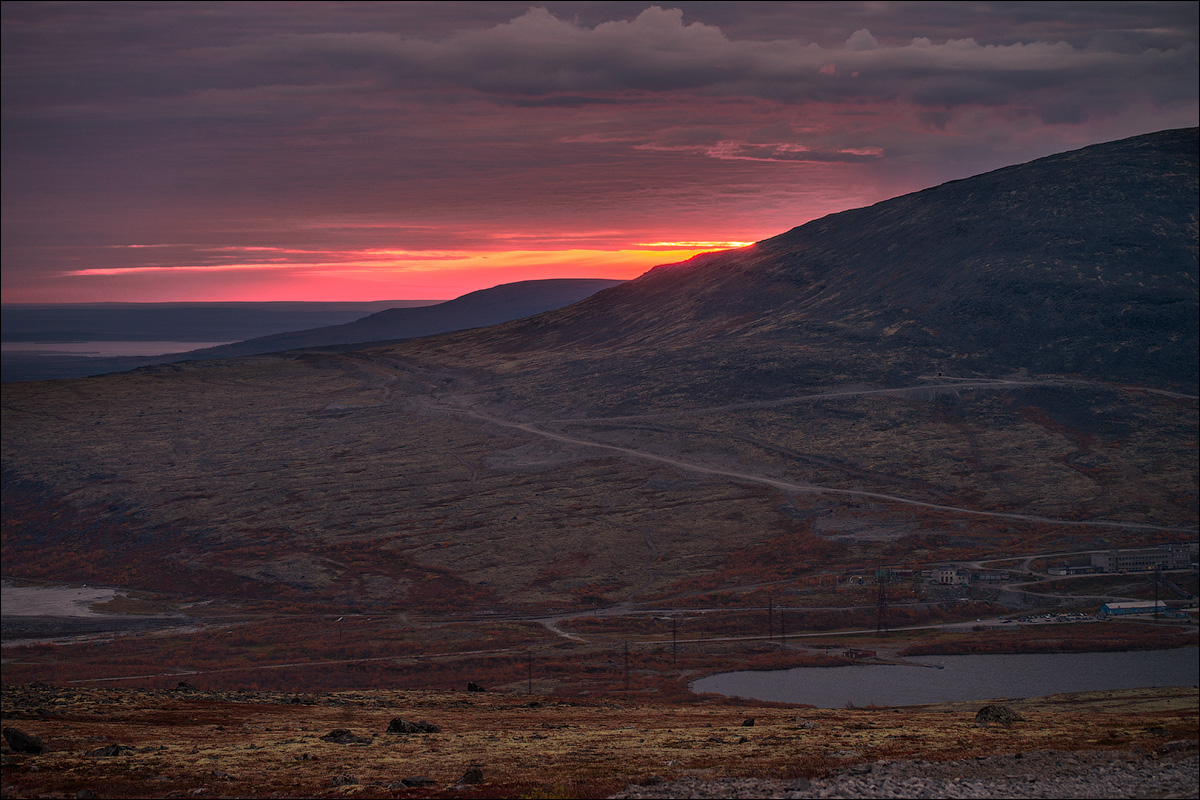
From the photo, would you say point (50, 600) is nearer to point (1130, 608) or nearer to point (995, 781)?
point (995, 781)

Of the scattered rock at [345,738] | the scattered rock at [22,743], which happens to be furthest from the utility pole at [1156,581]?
the scattered rock at [22,743]

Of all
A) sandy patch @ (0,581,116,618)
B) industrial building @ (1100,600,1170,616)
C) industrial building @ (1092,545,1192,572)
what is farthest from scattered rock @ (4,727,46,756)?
industrial building @ (1092,545,1192,572)

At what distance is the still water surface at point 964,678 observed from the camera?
279 feet

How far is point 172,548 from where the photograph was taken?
509ft

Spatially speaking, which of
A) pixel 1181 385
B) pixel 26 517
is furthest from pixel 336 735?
pixel 1181 385

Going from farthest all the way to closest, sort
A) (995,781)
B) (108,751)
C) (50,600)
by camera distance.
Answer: (50,600) → (108,751) → (995,781)

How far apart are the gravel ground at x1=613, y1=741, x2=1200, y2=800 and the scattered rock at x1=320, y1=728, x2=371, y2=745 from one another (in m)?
16.4

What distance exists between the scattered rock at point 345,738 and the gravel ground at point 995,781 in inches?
644

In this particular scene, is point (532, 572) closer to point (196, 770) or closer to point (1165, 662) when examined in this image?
point (1165, 662)

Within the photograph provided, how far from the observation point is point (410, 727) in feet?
139

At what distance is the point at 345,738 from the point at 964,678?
7155 cm

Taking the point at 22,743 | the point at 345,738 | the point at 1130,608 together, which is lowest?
the point at 1130,608

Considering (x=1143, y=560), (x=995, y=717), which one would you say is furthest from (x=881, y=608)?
(x=995, y=717)

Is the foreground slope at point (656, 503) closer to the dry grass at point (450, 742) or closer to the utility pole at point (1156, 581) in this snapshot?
the utility pole at point (1156, 581)
